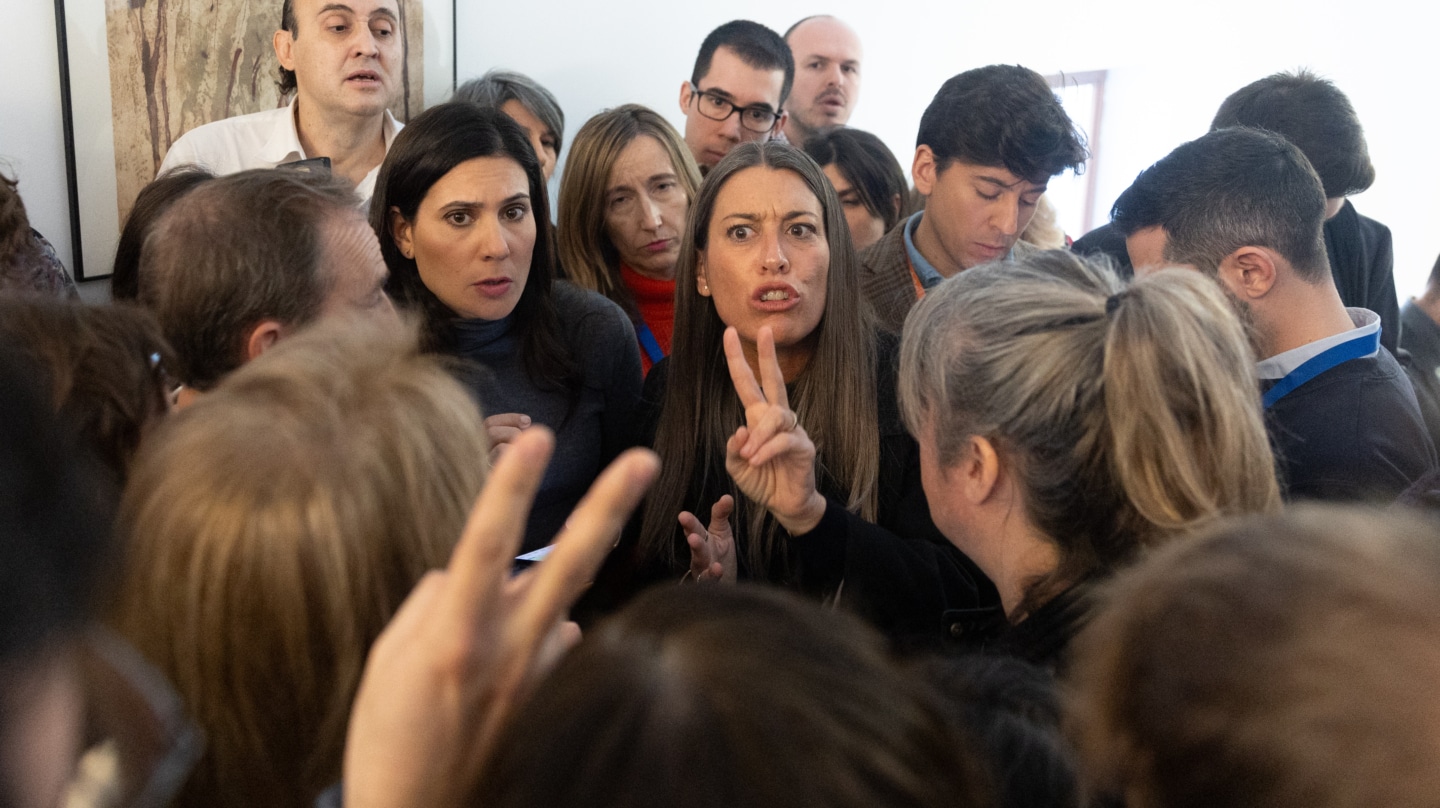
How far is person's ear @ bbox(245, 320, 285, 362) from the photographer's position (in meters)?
1.52

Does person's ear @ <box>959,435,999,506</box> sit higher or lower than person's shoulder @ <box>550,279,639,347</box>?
higher

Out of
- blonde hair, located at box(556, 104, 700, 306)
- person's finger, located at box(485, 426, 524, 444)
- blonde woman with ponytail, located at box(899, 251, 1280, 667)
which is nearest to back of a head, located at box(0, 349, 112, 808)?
blonde woman with ponytail, located at box(899, 251, 1280, 667)

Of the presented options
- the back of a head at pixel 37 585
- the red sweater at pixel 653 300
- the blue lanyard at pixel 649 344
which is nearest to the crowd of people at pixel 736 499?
the back of a head at pixel 37 585

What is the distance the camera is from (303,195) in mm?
1622

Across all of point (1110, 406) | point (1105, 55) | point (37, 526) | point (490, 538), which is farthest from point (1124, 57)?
point (37, 526)

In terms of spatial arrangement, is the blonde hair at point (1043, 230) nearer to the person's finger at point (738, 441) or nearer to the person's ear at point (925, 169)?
the person's ear at point (925, 169)

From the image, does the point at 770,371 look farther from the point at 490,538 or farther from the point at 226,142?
the point at 226,142

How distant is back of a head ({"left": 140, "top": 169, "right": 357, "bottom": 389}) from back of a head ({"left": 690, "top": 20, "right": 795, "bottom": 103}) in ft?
6.62

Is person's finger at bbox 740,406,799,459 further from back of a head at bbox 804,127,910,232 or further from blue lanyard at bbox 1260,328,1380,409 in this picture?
back of a head at bbox 804,127,910,232

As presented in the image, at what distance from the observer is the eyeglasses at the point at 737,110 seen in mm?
3371

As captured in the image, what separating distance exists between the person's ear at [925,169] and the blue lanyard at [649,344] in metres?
0.77

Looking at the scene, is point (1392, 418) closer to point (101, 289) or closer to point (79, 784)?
point (79, 784)

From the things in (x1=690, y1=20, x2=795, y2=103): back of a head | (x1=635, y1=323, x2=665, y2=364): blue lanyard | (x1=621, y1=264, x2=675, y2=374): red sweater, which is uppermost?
(x1=690, y1=20, x2=795, y2=103): back of a head

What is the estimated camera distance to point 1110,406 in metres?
1.13
